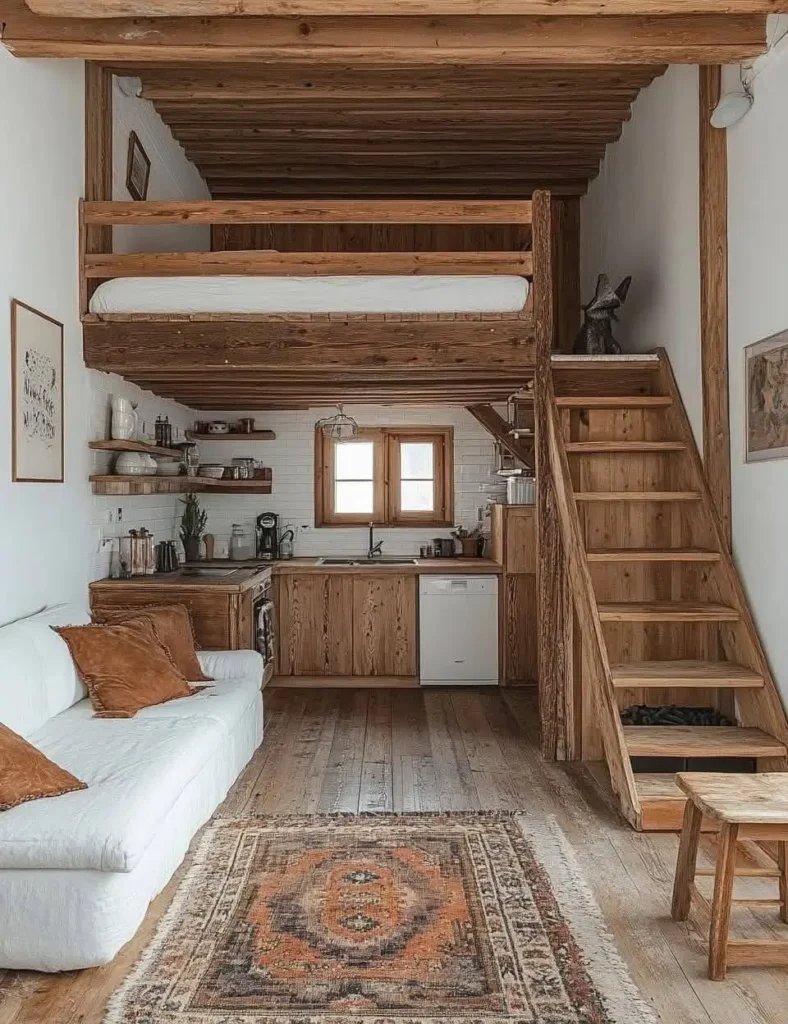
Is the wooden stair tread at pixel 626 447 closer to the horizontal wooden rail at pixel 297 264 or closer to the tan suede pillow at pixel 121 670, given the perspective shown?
the horizontal wooden rail at pixel 297 264

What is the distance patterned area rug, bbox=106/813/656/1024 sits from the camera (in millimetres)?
2426

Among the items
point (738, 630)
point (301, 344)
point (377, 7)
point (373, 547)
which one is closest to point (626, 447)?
point (738, 630)

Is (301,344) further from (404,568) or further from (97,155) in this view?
(404,568)

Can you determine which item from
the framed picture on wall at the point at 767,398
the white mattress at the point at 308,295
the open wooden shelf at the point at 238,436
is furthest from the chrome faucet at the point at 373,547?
the framed picture on wall at the point at 767,398

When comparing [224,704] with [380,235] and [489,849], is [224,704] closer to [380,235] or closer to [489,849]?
[489,849]

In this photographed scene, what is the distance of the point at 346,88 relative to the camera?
5.59 metres

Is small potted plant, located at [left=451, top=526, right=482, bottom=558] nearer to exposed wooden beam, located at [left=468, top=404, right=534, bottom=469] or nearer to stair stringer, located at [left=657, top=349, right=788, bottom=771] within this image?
exposed wooden beam, located at [left=468, top=404, right=534, bottom=469]

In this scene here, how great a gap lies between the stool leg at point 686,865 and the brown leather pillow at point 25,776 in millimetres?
1891

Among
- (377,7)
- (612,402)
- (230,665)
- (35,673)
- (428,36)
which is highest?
(428,36)

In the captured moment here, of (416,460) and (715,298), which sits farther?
(416,460)

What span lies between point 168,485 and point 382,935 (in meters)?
3.63

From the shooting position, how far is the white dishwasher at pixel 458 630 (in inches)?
253

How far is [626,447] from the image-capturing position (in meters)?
4.89

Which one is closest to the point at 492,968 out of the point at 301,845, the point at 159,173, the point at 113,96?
the point at 301,845
